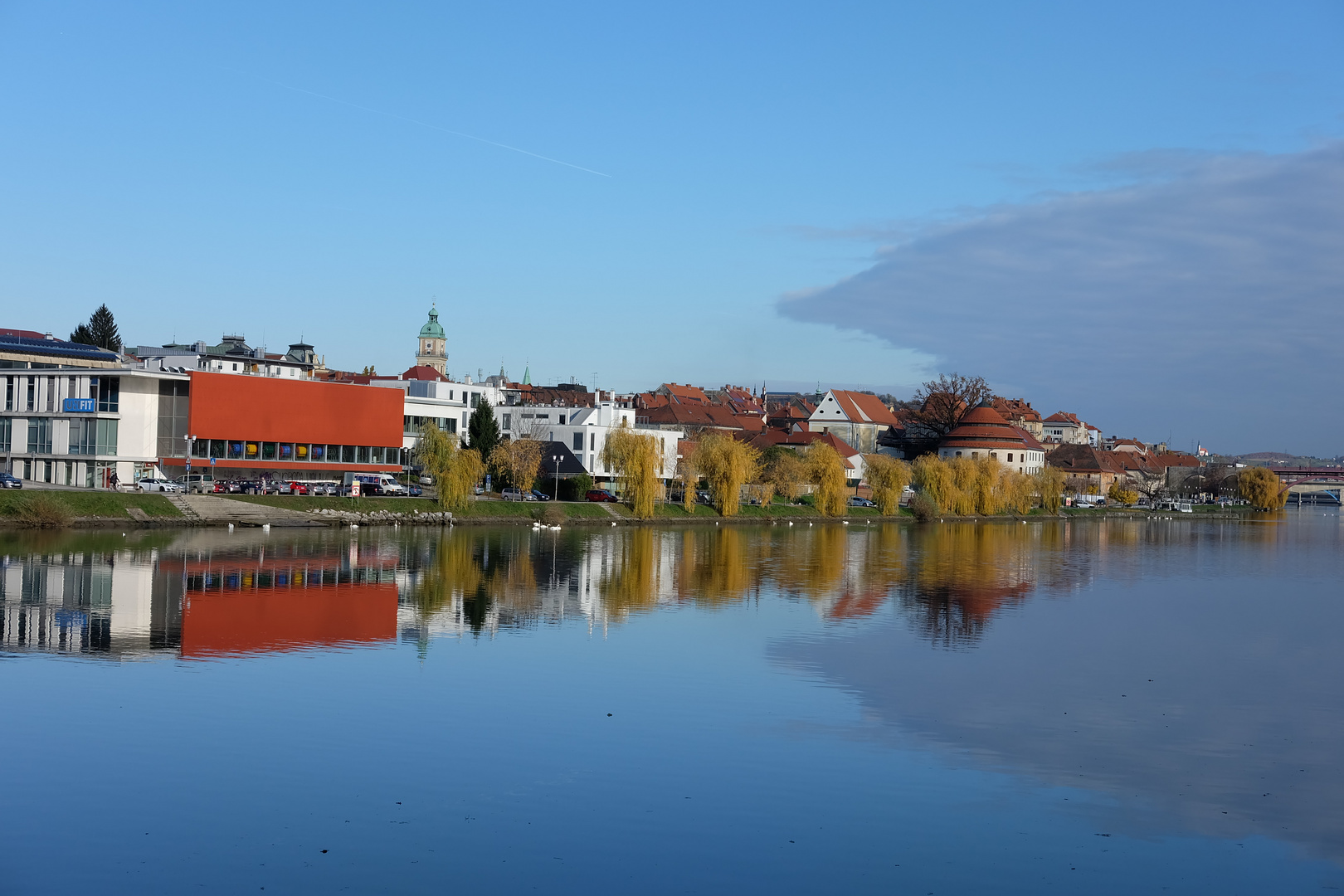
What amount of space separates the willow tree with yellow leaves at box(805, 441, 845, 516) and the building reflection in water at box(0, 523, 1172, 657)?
60.6ft

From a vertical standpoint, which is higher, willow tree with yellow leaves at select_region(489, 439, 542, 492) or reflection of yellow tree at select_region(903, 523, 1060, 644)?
willow tree with yellow leaves at select_region(489, 439, 542, 492)

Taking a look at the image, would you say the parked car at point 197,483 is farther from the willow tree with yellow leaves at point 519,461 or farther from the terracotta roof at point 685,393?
the terracotta roof at point 685,393

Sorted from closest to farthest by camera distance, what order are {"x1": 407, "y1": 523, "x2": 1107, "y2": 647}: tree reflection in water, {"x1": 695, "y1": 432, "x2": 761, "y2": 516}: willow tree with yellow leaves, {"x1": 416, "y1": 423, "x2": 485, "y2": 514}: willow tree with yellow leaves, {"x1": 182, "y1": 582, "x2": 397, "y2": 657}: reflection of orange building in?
1. {"x1": 182, "y1": 582, "x2": 397, "y2": 657}: reflection of orange building
2. {"x1": 407, "y1": 523, "x2": 1107, "y2": 647}: tree reflection in water
3. {"x1": 416, "y1": 423, "x2": 485, "y2": 514}: willow tree with yellow leaves
4. {"x1": 695, "y1": 432, "x2": 761, "y2": 516}: willow tree with yellow leaves

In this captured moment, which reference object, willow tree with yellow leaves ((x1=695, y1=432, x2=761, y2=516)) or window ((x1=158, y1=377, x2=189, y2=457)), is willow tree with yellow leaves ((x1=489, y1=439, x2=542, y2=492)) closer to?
willow tree with yellow leaves ((x1=695, y1=432, x2=761, y2=516))

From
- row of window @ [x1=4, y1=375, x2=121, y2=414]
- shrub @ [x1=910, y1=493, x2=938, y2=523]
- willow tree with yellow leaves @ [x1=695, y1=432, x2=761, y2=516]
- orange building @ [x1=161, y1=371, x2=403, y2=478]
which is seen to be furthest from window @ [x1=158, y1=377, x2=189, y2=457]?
shrub @ [x1=910, y1=493, x2=938, y2=523]

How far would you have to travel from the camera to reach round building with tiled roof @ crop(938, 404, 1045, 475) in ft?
396

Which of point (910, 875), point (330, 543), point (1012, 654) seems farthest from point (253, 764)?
point (330, 543)

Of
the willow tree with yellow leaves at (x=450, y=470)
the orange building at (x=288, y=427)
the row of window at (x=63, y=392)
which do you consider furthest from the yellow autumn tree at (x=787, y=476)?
the row of window at (x=63, y=392)

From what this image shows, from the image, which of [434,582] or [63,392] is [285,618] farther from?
[63,392]

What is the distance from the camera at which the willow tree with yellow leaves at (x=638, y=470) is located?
212ft

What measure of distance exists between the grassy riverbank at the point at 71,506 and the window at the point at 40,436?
26.4ft

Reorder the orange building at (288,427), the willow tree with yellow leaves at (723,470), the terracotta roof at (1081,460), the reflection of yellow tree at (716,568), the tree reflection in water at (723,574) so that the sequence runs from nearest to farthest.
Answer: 1. the tree reflection in water at (723,574)
2. the reflection of yellow tree at (716,568)
3. the orange building at (288,427)
4. the willow tree with yellow leaves at (723,470)
5. the terracotta roof at (1081,460)

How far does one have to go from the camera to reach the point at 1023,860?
11641mm

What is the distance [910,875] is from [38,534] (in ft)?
131
